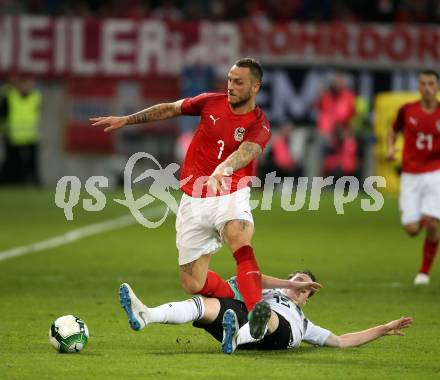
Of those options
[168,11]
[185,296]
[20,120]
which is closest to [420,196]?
[185,296]

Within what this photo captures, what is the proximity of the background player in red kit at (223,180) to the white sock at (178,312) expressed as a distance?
0.30m

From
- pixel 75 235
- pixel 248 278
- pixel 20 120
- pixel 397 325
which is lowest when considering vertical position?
pixel 75 235

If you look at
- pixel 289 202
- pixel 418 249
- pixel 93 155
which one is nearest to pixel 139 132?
pixel 93 155

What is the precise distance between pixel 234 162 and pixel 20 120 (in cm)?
1814

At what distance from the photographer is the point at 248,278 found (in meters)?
8.72

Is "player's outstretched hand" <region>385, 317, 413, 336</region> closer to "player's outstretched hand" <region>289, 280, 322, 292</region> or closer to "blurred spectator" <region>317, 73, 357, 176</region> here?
"player's outstretched hand" <region>289, 280, 322, 292</region>

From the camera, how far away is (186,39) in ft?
88.9

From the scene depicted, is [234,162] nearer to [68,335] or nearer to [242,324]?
[242,324]

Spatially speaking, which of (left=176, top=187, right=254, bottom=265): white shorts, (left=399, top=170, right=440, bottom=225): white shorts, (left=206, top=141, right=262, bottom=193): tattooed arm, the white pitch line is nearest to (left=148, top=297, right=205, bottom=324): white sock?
(left=176, top=187, right=254, bottom=265): white shorts

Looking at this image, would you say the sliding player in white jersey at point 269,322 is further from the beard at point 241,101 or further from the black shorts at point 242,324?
the beard at point 241,101

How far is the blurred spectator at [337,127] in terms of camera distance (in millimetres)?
26547

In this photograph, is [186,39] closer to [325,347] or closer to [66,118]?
[66,118]

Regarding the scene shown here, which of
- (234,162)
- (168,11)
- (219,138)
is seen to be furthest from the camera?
(168,11)

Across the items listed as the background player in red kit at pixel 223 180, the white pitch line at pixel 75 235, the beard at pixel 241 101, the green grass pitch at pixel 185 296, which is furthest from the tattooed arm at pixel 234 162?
the white pitch line at pixel 75 235
